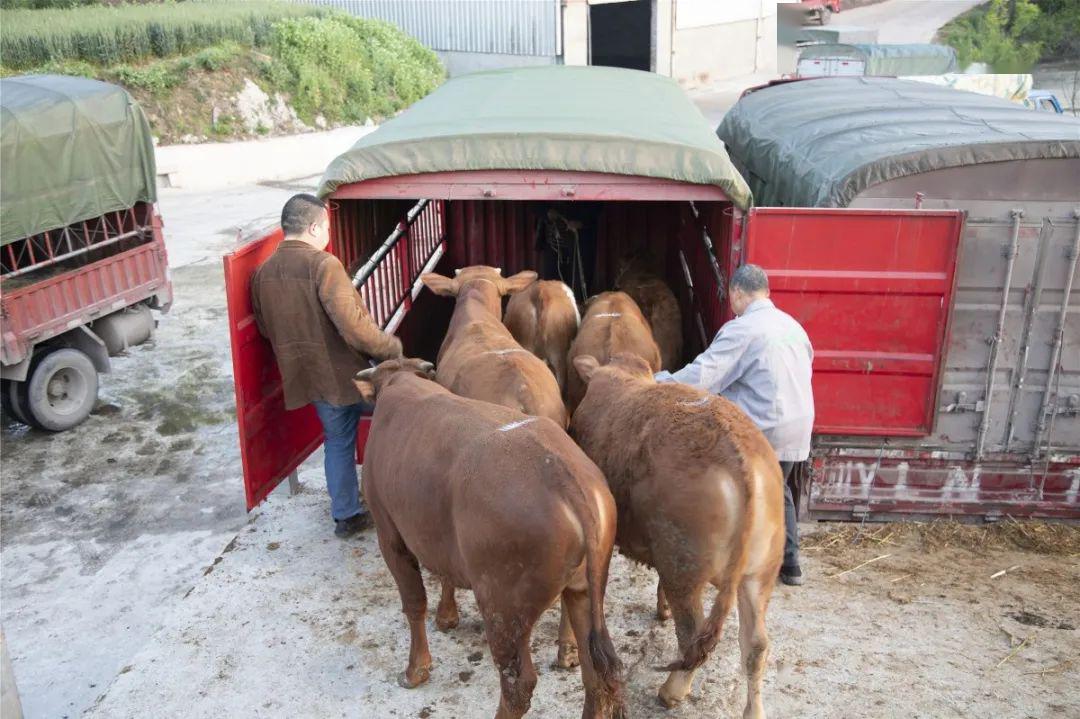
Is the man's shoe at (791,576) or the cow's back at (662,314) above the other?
the cow's back at (662,314)

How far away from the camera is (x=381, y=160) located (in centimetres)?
584

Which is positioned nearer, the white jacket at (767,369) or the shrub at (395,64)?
the white jacket at (767,369)

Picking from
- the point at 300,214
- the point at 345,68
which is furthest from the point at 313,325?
the point at 345,68

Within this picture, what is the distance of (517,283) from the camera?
698 cm

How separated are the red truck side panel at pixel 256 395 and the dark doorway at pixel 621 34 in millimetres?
24602

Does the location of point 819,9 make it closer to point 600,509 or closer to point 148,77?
point 148,77

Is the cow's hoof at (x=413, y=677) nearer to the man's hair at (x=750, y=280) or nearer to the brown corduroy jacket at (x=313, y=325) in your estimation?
the brown corduroy jacket at (x=313, y=325)

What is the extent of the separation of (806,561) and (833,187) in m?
2.52

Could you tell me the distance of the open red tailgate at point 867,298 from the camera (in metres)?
5.60

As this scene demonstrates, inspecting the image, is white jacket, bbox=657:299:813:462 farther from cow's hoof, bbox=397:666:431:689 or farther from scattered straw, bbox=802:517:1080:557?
cow's hoof, bbox=397:666:431:689

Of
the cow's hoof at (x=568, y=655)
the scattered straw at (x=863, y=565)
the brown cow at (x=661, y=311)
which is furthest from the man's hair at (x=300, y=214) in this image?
the scattered straw at (x=863, y=565)

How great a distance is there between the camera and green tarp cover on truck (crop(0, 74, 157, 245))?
8664mm

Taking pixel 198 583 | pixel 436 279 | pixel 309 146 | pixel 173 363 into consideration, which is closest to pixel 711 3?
pixel 309 146

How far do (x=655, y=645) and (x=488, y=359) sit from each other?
71.8 inches
